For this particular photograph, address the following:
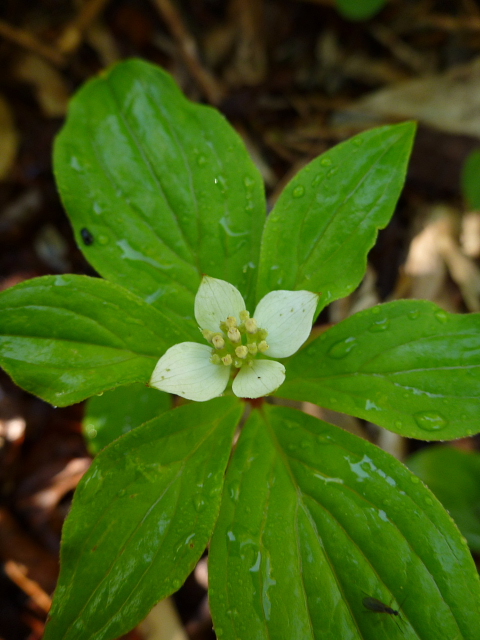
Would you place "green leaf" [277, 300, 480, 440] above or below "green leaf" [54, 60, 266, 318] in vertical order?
below

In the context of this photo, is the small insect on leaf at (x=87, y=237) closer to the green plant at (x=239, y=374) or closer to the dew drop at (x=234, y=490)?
the green plant at (x=239, y=374)

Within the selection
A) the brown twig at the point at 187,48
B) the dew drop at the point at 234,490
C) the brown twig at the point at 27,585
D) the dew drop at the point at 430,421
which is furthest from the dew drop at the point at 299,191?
the brown twig at the point at 27,585

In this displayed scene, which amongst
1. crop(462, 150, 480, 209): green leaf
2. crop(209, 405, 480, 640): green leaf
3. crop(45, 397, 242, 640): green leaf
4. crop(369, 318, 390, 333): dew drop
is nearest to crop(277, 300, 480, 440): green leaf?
crop(369, 318, 390, 333): dew drop

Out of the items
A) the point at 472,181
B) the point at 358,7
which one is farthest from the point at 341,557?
the point at 358,7

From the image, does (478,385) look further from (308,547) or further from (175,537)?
(175,537)

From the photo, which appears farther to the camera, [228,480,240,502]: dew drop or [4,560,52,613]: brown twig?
[4,560,52,613]: brown twig

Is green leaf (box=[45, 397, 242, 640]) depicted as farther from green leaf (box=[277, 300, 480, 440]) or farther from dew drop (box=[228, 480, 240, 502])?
green leaf (box=[277, 300, 480, 440])

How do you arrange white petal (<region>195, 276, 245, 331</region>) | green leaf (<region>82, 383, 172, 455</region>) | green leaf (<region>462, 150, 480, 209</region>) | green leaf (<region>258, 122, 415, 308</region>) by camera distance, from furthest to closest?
green leaf (<region>462, 150, 480, 209</region>)
green leaf (<region>82, 383, 172, 455</region>)
green leaf (<region>258, 122, 415, 308</region>)
white petal (<region>195, 276, 245, 331</region>)
